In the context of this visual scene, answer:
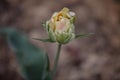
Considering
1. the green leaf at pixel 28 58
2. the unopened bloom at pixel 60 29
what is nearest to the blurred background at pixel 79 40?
the green leaf at pixel 28 58

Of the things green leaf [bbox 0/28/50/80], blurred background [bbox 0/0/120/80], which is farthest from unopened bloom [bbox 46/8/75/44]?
blurred background [bbox 0/0/120/80]

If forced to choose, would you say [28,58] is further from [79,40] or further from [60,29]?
[79,40]

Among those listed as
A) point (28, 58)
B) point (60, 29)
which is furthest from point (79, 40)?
point (60, 29)

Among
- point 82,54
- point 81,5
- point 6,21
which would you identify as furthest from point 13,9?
point 82,54

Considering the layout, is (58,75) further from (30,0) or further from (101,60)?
(30,0)

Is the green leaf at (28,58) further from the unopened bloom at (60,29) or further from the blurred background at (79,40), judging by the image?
the blurred background at (79,40)
